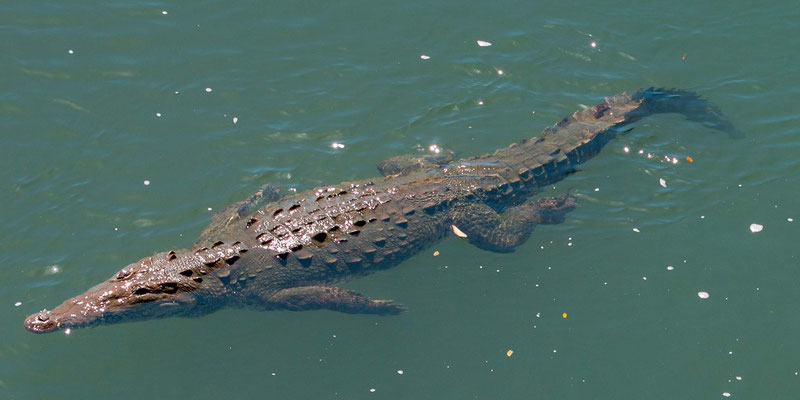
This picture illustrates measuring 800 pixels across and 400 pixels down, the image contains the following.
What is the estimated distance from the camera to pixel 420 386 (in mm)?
9625

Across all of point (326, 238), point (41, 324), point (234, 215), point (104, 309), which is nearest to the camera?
point (41, 324)

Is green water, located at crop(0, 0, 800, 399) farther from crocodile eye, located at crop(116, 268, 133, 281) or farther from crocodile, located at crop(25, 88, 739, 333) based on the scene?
crocodile eye, located at crop(116, 268, 133, 281)

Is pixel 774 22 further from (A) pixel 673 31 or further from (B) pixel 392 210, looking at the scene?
(B) pixel 392 210

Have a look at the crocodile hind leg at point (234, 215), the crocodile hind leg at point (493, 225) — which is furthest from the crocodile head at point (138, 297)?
the crocodile hind leg at point (493, 225)

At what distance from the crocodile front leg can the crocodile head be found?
45.9 inches

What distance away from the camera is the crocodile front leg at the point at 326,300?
984 cm

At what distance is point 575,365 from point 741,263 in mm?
3350

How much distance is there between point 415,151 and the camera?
1208 cm

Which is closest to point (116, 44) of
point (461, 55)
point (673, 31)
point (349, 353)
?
point (461, 55)

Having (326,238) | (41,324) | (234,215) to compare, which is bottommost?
(41,324)

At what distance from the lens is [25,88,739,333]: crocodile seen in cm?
970

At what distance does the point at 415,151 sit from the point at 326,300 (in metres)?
3.60

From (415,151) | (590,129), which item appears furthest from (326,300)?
(590,129)

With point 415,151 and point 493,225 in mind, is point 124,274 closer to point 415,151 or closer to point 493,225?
point 415,151
